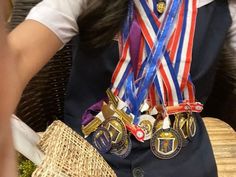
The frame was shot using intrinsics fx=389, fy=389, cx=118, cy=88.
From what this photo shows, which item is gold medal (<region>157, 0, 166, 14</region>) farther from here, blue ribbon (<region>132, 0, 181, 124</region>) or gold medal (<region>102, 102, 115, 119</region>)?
gold medal (<region>102, 102, 115, 119</region>)

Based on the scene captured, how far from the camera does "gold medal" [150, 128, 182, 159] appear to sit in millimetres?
714

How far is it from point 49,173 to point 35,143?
0.17ft

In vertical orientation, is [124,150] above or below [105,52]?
below

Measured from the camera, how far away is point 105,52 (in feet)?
2.37

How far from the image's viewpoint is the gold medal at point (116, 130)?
0.70m

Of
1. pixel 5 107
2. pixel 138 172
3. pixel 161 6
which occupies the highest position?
pixel 5 107

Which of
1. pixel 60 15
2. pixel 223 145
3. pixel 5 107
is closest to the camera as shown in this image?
pixel 5 107

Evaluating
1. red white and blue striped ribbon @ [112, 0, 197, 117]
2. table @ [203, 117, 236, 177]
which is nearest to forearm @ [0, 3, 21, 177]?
red white and blue striped ribbon @ [112, 0, 197, 117]

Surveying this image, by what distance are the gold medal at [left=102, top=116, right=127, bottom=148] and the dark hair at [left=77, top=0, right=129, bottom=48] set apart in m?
0.14

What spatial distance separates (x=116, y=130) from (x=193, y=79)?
0.17 m

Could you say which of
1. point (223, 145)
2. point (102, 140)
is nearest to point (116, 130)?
point (102, 140)

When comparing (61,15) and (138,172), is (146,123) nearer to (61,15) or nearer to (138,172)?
(138,172)

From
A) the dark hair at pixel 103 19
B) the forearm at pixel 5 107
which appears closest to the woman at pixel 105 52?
the dark hair at pixel 103 19

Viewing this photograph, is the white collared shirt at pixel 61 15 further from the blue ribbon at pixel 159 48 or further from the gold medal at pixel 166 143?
the gold medal at pixel 166 143
